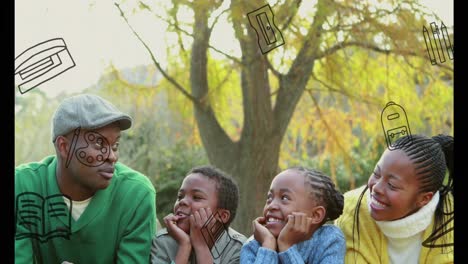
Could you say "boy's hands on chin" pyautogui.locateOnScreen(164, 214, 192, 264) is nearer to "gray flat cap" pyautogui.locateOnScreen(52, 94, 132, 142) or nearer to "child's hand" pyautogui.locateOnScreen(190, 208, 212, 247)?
"child's hand" pyautogui.locateOnScreen(190, 208, 212, 247)

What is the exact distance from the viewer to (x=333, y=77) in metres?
4.59

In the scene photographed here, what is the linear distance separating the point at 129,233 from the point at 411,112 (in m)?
2.73

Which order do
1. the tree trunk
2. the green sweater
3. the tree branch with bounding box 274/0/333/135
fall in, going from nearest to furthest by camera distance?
the green sweater < the tree branch with bounding box 274/0/333/135 < the tree trunk

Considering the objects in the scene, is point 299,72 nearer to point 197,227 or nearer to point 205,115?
point 205,115

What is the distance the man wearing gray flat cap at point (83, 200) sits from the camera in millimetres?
2445

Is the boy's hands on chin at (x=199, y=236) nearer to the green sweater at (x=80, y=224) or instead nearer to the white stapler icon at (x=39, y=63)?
the green sweater at (x=80, y=224)

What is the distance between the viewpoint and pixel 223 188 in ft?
8.58

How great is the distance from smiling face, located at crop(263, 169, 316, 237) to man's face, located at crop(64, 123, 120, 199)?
0.58m

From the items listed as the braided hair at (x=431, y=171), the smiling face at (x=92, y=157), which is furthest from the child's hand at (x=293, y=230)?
the smiling face at (x=92, y=157)

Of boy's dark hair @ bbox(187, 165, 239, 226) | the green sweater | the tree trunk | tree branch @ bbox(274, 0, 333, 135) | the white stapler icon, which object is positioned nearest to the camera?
the white stapler icon

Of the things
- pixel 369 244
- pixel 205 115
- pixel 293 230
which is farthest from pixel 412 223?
pixel 205 115

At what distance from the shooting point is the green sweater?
2.49m

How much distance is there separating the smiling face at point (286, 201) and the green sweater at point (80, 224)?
48 centimetres

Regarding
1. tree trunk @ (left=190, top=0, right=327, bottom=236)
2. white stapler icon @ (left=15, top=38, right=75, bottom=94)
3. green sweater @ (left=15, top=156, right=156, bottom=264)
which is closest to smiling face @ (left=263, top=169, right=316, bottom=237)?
green sweater @ (left=15, top=156, right=156, bottom=264)
